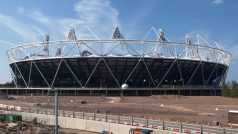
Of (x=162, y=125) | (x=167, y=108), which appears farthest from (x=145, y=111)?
(x=162, y=125)

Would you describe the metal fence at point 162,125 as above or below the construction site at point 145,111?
above

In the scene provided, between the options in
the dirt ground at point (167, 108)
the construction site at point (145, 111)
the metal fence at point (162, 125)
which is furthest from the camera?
the dirt ground at point (167, 108)

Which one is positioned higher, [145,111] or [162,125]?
[162,125]

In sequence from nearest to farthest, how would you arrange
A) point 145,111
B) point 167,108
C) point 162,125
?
point 162,125 → point 145,111 → point 167,108

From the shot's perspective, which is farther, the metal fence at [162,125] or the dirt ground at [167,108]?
the dirt ground at [167,108]

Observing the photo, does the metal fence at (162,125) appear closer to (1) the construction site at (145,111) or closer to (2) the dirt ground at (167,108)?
(1) the construction site at (145,111)

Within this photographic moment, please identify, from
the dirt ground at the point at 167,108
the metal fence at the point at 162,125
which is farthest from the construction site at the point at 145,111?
the metal fence at the point at 162,125

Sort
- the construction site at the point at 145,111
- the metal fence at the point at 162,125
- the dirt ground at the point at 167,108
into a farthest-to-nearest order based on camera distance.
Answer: the dirt ground at the point at 167,108 → the construction site at the point at 145,111 → the metal fence at the point at 162,125

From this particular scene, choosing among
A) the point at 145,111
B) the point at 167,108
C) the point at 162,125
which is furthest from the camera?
the point at 167,108

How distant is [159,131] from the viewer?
29.6 meters

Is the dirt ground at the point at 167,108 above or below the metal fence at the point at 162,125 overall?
below

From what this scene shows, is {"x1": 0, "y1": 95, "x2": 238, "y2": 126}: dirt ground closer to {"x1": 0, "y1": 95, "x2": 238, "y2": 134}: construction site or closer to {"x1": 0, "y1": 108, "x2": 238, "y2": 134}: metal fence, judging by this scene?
{"x1": 0, "y1": 95, "x2": 238, "y2": 134}: construction site

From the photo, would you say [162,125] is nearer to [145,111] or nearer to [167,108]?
[145,111]

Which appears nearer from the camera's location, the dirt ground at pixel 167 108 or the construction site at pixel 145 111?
the construction site at pixel 145 111
